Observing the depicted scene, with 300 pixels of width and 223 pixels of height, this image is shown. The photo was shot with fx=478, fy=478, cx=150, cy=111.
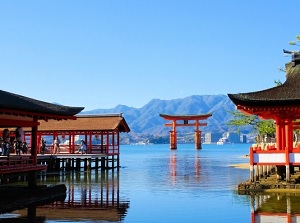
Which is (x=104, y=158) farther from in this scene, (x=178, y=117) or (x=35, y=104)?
(x=178, y=117)

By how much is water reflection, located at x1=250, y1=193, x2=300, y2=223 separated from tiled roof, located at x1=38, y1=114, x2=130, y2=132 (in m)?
22.5

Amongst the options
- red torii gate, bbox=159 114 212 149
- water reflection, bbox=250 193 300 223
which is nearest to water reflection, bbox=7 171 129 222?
water reflection, bbox=250 193 300 223

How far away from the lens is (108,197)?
73.2 ft

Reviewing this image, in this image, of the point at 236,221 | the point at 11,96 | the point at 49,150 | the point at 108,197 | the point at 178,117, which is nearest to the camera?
the point at 236,221

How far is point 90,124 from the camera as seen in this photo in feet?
140

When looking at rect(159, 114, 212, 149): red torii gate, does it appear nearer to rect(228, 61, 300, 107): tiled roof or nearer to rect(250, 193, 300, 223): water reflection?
rect(228, 61, 300, 107): tiled roof

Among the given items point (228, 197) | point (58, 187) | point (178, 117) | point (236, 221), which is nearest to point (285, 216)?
point (236, 221)

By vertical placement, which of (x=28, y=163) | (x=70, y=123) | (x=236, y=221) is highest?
(x=70, y=123)

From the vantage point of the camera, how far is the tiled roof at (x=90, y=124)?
4188 centimetres

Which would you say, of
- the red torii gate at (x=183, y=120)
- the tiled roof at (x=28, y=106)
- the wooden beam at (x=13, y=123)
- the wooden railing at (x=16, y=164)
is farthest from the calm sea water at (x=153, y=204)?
the red torii gate at (x=183, y=120)

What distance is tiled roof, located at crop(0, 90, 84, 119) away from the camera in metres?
19.0

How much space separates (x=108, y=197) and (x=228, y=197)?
18.1 feet

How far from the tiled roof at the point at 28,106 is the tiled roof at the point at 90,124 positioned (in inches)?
707

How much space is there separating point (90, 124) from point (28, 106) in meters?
22.3
